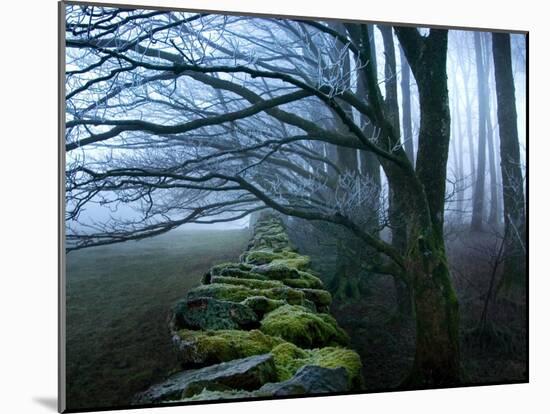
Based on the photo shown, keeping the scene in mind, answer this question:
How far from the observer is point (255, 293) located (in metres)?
6.08

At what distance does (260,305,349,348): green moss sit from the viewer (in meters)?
5.99

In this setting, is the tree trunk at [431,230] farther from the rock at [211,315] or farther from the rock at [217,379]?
the rock at [211,315]

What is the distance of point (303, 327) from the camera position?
6047 millimetres

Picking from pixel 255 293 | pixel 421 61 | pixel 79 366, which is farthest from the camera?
pixel 421 61

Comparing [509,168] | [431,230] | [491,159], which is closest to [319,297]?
[431,230]

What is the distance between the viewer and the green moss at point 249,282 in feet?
19.6

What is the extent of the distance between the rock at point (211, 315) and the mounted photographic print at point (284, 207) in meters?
0.01

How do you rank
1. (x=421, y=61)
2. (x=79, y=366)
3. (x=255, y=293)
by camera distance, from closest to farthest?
1. (x=79, y=366)
2. (x=255, y=293)
3. (x=421, y=61)

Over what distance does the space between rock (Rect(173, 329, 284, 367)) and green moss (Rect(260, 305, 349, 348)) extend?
Result: 0.38 ft

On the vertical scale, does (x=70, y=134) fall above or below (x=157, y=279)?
above

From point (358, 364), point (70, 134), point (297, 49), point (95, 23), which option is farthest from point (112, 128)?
point (358, 364)

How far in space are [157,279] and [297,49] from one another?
210 cm

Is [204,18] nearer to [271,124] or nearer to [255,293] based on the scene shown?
[271,124]

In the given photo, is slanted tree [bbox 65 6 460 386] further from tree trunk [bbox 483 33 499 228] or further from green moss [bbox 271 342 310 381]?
green moss [bbox 271 342 310 381]
